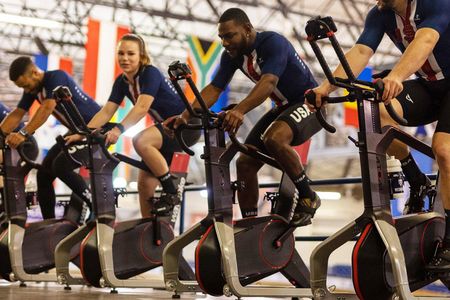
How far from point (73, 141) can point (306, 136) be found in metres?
1.87

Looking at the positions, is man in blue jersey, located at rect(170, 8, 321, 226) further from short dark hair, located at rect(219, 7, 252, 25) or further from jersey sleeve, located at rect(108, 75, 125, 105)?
jersey sleeve, located at rect(108, 75, 125, 105)

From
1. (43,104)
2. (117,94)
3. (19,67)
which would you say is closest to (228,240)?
(117,94)

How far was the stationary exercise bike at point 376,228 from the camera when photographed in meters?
3.15

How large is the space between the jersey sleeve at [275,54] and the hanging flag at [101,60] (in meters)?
5.42

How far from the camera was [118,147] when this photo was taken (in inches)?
437

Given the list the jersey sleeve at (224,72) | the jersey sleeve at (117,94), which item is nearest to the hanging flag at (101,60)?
the jersey sleeve at (117,94)

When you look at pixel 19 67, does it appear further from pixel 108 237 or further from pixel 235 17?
pixel 235 17

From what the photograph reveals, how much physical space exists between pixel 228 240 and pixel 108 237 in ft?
4.36

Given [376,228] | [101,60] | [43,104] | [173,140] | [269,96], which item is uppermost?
[101,60]

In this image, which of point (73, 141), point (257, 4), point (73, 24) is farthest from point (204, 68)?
point (73, 24)

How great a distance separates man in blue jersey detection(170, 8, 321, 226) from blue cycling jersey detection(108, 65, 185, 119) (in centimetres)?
83

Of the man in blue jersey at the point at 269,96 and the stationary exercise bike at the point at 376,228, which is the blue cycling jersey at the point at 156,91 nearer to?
the man in blue jersey at the point at 269,96

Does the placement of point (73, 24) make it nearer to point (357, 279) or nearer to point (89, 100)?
point (89, 100)

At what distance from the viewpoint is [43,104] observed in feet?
19.1
